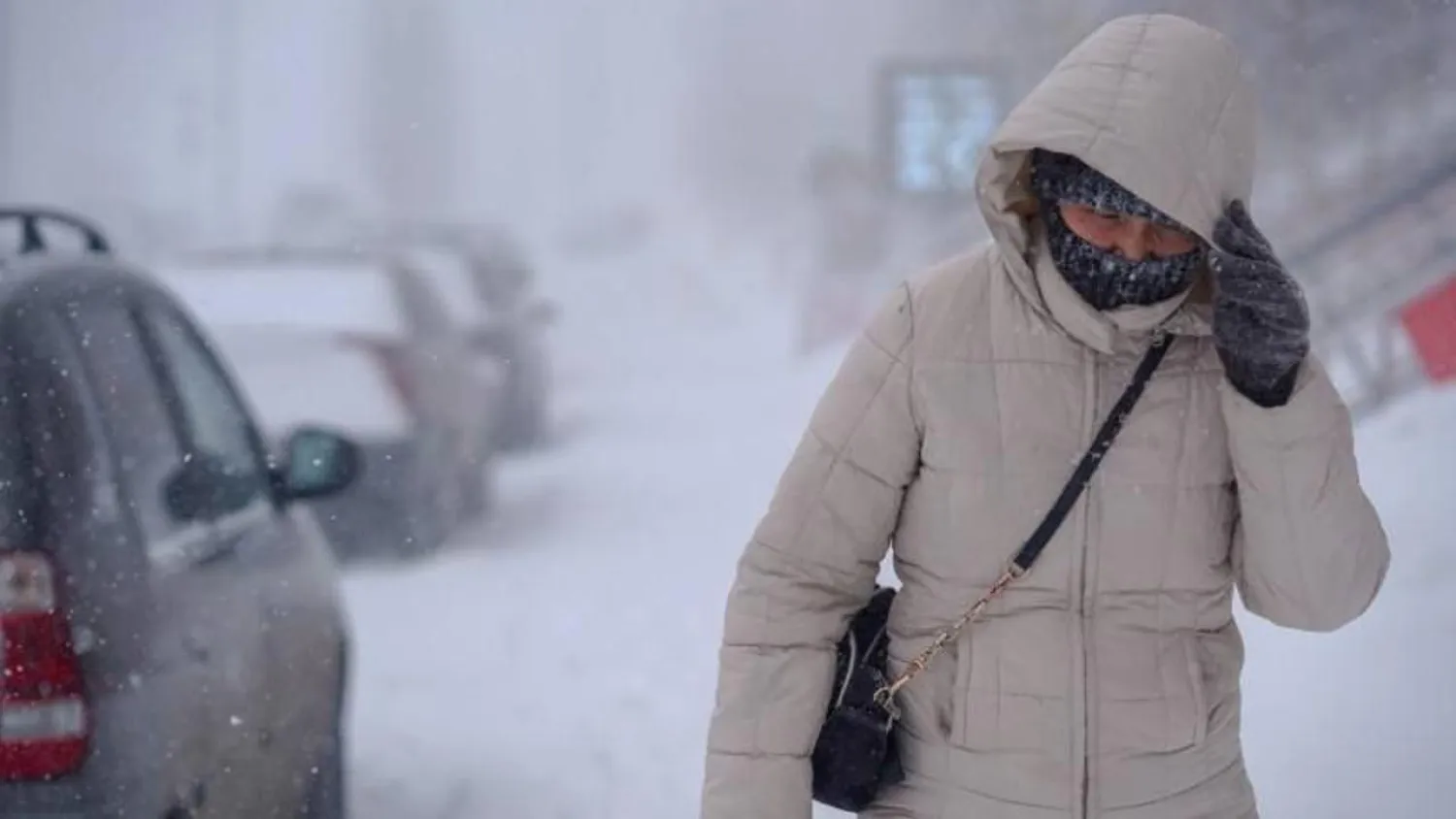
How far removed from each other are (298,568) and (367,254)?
16.1 feet

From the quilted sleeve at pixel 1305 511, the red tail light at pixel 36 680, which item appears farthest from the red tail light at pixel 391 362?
the quilted sleeve at pixel 1305 511

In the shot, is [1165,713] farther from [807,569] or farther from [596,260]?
[596,260]

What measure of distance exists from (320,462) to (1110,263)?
7.22 feet

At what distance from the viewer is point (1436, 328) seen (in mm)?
6430

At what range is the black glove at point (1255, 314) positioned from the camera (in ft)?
7.40

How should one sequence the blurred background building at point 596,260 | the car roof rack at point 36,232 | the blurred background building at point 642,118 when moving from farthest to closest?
the blurred background building at point 642,118 < the blurred background building at point 596,260 < the car roof rack at point 36,232

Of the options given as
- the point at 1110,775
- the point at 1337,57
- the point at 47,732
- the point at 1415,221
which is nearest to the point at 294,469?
the point at 47,732

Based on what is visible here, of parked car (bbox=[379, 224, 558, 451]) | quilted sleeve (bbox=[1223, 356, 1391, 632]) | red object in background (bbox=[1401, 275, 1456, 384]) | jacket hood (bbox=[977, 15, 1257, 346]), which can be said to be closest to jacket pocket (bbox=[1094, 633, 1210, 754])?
quilted sleeve (bbox=[1223, 356, 1391, 632])

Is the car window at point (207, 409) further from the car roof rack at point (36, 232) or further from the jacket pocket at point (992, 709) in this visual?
the jacket pocket at point (992, 709)

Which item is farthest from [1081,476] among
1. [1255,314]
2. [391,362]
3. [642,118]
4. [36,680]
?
[391,362]

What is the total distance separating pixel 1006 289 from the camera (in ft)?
8.21

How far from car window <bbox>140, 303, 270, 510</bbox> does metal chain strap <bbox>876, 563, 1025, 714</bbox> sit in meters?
1.93

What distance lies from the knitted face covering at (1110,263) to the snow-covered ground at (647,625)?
2.61 meters

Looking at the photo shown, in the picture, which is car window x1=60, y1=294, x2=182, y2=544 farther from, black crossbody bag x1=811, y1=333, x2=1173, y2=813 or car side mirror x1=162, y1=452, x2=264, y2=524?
black crossbody bag x1=811, y1=333, x2=1173, y2=813
